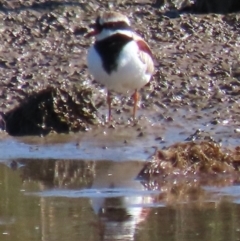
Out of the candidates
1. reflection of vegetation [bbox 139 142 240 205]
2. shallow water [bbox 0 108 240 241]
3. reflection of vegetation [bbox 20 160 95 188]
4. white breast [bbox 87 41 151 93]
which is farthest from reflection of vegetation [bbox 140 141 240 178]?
white breast [bbox 87 41 151 93]

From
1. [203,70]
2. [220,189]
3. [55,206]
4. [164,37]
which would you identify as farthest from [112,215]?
[164,37]

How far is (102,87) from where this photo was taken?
972 cm

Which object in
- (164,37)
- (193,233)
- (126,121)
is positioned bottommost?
(193,233)

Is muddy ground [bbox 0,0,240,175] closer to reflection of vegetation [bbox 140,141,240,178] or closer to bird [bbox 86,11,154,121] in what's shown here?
bird [bbox 86,11,154,121]

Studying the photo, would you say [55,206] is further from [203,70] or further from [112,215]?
Result: [203,70]

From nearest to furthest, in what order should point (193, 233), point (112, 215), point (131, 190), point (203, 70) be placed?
1. point (193, 233)
2. point (112, 215)
3. point (131, 190)
4. point (203, 70)

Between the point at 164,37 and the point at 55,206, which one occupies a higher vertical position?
the point at 164,37

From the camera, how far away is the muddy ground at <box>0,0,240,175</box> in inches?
350

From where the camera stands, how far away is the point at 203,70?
998cm

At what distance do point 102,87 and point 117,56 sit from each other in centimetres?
130

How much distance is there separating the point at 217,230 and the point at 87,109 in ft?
11.0

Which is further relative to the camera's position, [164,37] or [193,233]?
[164,37]

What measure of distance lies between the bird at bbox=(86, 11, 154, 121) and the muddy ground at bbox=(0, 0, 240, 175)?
19.2 inches

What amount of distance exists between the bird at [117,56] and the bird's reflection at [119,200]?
1.06m
